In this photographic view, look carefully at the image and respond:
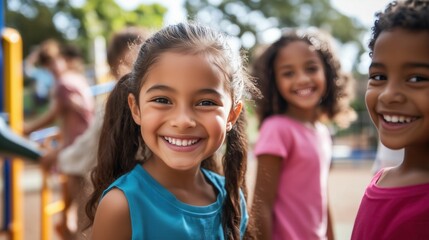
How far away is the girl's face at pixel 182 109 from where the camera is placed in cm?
135

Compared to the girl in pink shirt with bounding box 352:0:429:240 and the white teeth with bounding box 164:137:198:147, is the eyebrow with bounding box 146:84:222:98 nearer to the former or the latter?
the white teeth with bounding box 164:137:198:147

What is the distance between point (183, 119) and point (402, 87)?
0.52 meters

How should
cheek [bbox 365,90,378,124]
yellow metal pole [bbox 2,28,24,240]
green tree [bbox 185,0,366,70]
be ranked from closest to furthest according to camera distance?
cheek [bbox 365,90,378,124], yellow metal pole [bbox 2,28,24,240], green tree [bbox 185,0,366,70]

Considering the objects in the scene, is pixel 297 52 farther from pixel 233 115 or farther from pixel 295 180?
pixel 233 115

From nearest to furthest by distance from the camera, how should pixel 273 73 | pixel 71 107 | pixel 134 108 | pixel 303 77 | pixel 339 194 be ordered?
pixel 134 108, pixel 303 77, pixel 273 73, pixel 71 107, pixel 339 194

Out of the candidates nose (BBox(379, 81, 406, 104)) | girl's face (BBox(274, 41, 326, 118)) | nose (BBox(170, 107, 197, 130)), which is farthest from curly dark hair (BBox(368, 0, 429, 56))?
girl's face (BBox(274, 41, 326, 118))

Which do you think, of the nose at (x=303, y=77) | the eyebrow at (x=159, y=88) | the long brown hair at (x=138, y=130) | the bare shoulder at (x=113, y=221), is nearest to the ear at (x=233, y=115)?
the long brown hair at (x=138, y=130)

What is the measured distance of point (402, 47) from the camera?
1.21 m

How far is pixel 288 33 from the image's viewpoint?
241cm

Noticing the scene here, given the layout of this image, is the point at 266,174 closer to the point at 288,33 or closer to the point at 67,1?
the point at 288,33

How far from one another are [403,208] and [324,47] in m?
1.28

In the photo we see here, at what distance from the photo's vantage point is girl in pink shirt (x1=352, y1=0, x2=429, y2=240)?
1.18 m

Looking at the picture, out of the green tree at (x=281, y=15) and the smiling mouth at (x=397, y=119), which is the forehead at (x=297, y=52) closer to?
the smiling mouth at (x=397, y=119)

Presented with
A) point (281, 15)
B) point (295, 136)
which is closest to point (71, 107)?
point (295, 136)
